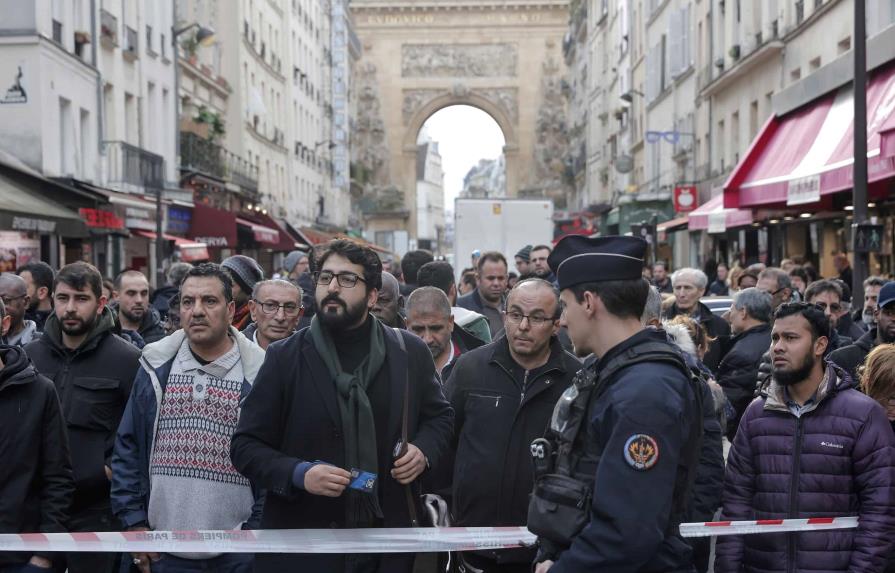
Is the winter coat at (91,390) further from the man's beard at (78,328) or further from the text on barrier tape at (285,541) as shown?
the text on barrier tape at (285,541)

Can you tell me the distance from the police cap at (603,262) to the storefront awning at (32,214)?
14140mm

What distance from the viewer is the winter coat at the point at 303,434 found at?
487 centimetres

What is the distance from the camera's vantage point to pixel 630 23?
1981 inches

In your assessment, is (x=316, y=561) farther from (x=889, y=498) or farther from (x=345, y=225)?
(x=345, y=225)

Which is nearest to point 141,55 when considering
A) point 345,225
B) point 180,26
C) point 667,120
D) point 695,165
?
point 180,26

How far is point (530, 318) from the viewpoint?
602cm

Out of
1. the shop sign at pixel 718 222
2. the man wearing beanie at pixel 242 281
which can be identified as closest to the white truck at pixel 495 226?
the shop sign at pixel 718 222

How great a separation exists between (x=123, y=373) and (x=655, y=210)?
35.3 m

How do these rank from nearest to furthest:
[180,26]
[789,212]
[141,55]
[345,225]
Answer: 1. [789,212]
2. [141,55]
3. [180,26]
4. [345,225]

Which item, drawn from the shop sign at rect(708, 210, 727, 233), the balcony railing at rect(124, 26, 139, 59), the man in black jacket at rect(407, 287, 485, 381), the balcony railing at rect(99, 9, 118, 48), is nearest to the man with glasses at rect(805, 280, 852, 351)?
the man in black jacket at rect(407, 287, 485, 381)

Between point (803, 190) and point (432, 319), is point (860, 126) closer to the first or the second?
point (803, 190)

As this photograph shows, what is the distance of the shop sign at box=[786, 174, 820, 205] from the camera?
1559 cm

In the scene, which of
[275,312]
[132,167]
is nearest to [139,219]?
[132,167]

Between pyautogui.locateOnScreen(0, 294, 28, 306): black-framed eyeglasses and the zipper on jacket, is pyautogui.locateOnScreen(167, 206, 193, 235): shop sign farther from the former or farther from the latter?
the zipper on jacket
